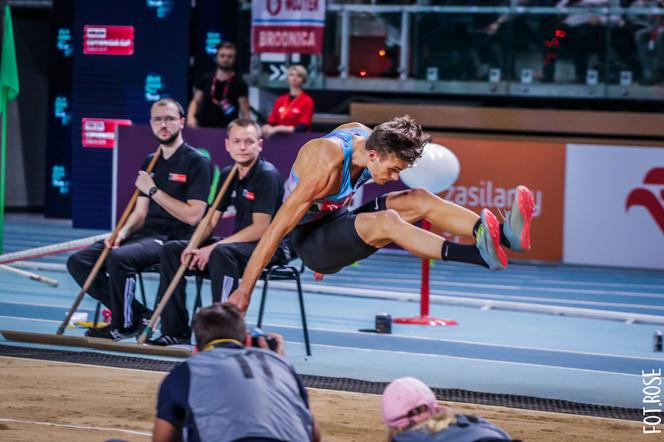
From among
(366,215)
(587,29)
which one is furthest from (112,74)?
(366,215)

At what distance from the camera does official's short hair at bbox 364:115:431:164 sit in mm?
6191

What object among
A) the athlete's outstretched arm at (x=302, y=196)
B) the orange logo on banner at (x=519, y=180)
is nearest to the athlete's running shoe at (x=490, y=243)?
the athlete's outstretched arm at (x=302, y=196)

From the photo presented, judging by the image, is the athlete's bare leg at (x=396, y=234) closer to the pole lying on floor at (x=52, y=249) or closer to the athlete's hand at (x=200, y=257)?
the athlete's hand at (x=200, y=257)

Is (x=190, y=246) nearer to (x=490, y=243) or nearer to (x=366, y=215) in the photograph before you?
(x=366, y=215)

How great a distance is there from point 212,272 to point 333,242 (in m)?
1.62

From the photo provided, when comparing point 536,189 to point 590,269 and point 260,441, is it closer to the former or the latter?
point 590,269

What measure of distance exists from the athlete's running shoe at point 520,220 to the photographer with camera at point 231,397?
7.96 ft

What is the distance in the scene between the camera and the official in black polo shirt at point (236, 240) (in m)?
8.09

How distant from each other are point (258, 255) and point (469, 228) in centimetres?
119

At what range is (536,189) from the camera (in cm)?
1367

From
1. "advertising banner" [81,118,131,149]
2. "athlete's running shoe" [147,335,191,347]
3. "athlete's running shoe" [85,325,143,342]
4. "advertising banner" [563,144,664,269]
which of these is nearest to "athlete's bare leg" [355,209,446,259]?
"athlete's running shoe" [147,335,191,347]

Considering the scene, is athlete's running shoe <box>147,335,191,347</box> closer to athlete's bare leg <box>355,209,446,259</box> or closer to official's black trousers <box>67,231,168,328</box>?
official's black trousers <box>67,231,168,328</box>

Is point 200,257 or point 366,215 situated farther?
point 200,257

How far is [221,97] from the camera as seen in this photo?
14227 mm
